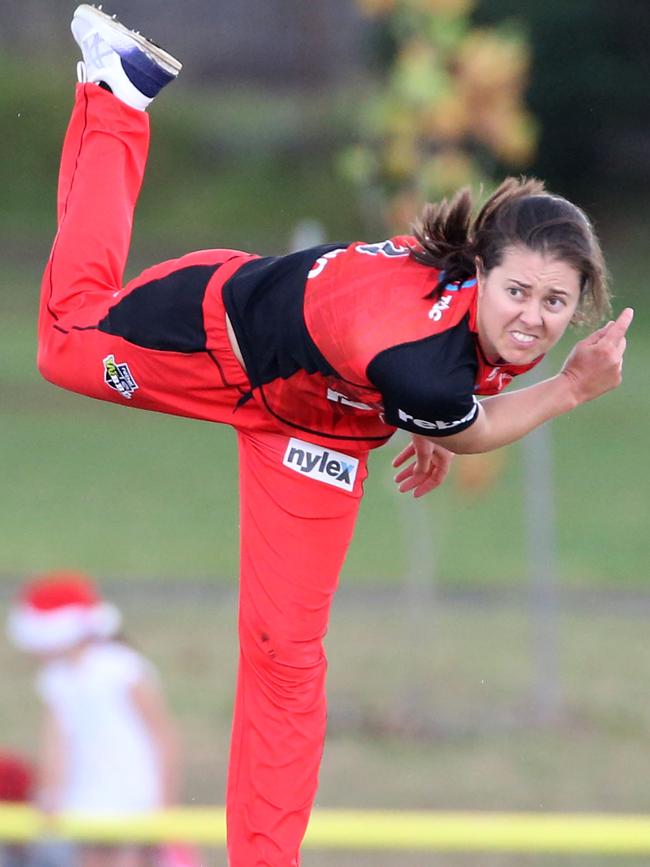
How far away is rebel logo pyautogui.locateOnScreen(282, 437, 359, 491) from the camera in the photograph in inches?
148

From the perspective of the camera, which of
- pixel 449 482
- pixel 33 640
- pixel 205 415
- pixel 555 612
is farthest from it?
pixel 449 482

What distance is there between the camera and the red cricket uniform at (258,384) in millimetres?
3604

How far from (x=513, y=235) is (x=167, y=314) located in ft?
2.88

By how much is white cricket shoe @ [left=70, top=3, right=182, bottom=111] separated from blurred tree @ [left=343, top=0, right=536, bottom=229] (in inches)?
159

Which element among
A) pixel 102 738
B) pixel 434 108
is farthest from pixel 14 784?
pixel 434 108

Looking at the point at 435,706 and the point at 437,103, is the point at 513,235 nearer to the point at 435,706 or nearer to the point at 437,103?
the point at 437,103

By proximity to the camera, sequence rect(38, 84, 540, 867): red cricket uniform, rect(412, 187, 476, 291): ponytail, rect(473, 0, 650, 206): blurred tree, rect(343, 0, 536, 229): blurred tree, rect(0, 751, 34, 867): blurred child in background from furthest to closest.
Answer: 1. rect(473, 0, 650, 206): blurred tree
2. rect(343, 0, 536, 229): blurred tree
3. rect(0, 751, 34, 867): blurred child in background
4. rect(38, 84, 540, 867): red cricket uniform
5. rect(412, 187, 476, 291): ponytail

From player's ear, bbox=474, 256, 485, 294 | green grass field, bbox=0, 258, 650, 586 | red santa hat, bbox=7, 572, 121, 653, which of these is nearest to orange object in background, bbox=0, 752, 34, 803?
red santa hat, bbox=7, 572, 121, 653

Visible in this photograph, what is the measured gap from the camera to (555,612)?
33.2 feet

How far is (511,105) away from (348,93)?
25714mm

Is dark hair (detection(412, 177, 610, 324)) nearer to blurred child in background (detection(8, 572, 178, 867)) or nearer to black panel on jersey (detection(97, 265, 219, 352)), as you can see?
black panel on jersey (detection(97, 265, 219, 352))

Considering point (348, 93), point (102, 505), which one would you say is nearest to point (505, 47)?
point (102, 505)

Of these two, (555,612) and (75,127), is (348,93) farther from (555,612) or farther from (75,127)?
(75,127)

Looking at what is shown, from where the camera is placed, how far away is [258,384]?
12.1 ft
